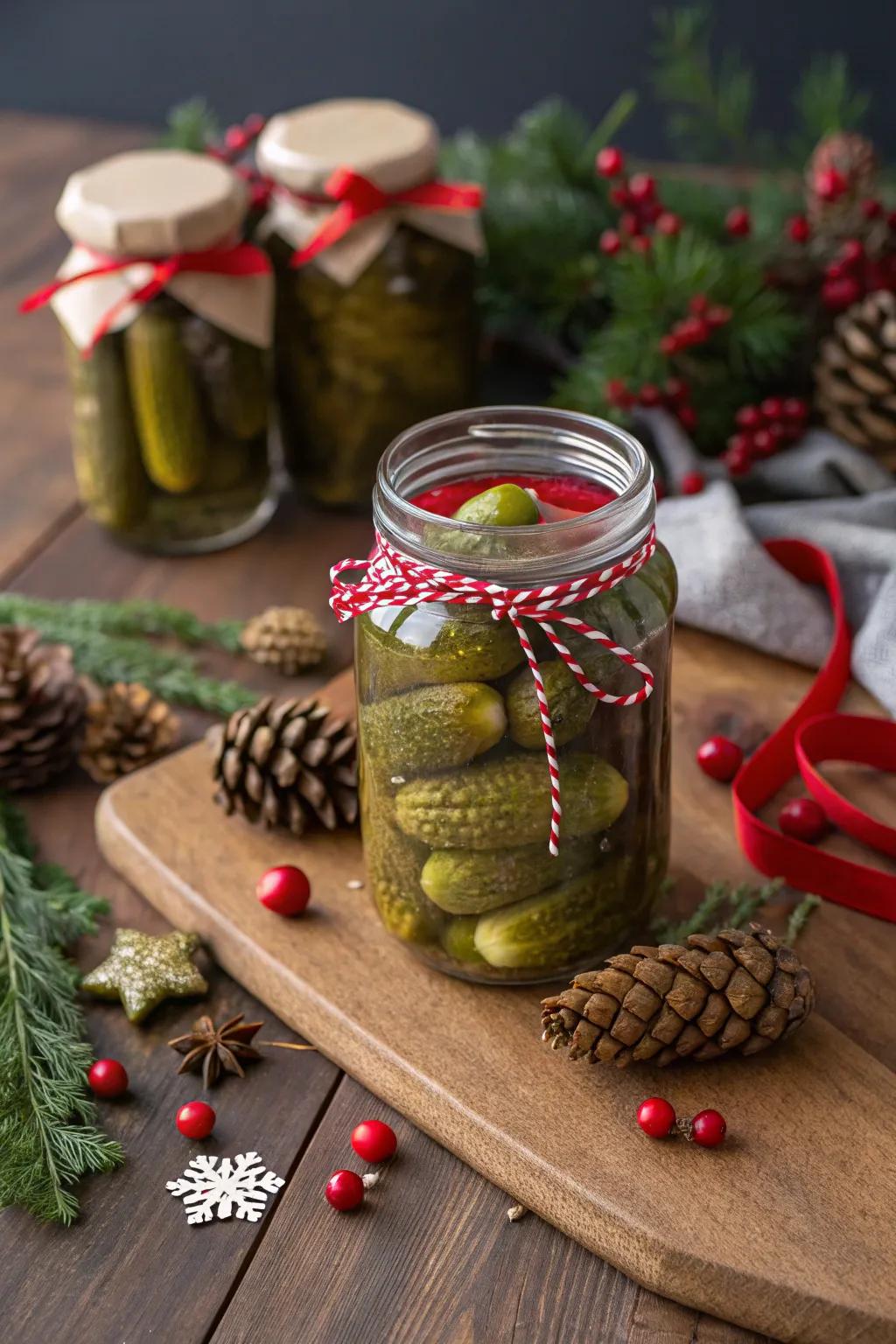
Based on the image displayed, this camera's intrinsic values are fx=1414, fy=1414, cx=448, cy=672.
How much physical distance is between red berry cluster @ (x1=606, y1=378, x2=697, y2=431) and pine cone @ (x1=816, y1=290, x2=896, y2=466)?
0.47 feet

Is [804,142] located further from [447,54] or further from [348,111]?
[447,54]

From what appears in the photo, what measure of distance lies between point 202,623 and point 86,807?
257mm

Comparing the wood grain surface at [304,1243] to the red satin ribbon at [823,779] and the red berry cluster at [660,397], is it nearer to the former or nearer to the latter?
the red satin ribbon at [823,779]

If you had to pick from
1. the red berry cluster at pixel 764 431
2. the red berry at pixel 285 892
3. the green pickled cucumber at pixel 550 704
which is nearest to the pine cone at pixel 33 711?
the red berry at pixel 285 892

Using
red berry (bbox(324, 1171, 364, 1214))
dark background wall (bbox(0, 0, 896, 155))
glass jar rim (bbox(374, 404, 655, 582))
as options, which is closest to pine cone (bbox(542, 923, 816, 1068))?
red berry (bbox(324, 1171, 364, 1214))

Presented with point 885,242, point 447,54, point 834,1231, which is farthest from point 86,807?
point 447,54

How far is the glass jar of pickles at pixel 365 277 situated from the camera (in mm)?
1354

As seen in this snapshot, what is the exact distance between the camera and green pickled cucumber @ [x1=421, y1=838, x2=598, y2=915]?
87 cm

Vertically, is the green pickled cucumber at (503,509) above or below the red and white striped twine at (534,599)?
above

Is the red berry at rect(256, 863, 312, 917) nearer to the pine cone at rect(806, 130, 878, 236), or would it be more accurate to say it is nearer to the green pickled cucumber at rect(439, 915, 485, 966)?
the green pickled cucumber at rect(439, 915, 485, 966)

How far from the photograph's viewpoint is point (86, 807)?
3.83 feet

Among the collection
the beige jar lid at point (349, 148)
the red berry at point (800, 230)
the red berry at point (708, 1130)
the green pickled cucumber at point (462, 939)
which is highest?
the beige jar lid at point (349, 148)

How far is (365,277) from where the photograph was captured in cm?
137

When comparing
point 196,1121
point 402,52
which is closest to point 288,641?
point 196,1121
